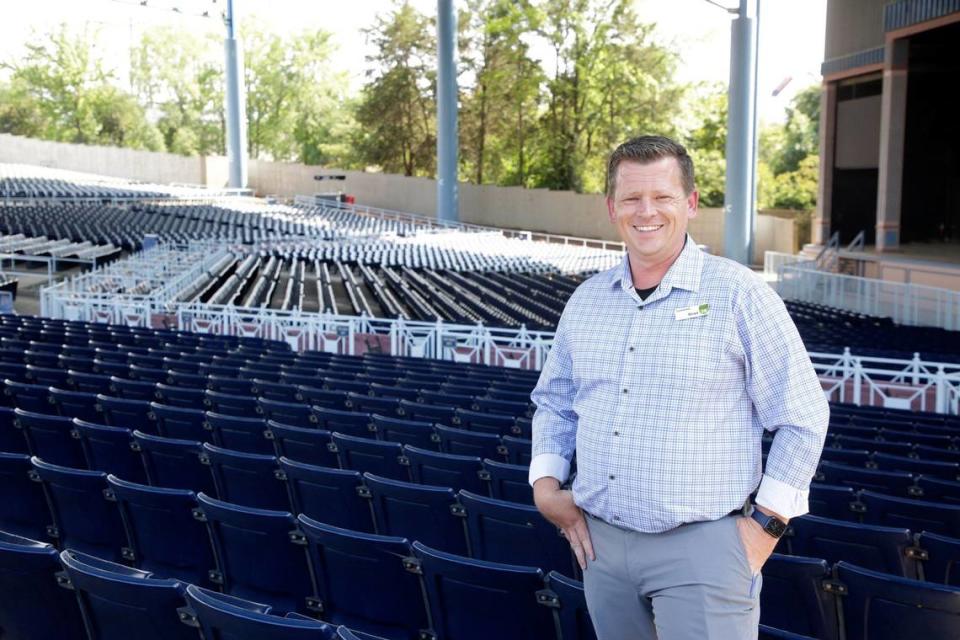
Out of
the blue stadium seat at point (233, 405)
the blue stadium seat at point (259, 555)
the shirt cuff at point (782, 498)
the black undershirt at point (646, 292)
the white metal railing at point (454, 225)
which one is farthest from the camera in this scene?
the white metal railing at point (454, 225)

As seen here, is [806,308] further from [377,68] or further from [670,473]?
[377,68]

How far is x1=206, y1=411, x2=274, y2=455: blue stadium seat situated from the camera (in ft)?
22.4

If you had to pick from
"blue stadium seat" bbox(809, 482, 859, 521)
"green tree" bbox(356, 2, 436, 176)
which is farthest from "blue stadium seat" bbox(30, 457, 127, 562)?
"green tree" bbox(356, 2, 436, 176)

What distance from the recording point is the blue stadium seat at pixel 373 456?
6.17 meters

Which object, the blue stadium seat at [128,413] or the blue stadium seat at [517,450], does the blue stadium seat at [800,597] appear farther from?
the blue stadium seat at [128,413]

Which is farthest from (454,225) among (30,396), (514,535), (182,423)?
(514,535)

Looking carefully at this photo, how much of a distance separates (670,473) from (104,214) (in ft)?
146

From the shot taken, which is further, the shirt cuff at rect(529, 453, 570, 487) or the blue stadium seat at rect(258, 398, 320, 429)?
the blue stadium seat at rect(258, 398, 320, 429)

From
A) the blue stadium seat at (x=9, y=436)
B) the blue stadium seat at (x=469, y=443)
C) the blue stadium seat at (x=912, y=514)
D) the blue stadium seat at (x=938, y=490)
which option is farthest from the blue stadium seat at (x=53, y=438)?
the blue stadium seat at (x=938, y=490)

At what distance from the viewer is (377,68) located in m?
67.9

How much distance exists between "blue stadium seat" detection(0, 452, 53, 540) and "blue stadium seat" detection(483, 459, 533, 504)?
243 cm

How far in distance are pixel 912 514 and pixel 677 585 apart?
2990 millimetres

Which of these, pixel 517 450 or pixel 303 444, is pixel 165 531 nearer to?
pixel 303 444

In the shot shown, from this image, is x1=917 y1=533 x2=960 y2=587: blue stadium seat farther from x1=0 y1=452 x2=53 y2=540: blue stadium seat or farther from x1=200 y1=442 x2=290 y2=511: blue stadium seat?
x1=0 y1=452 x2=53 y2=540: blue stadium seat
